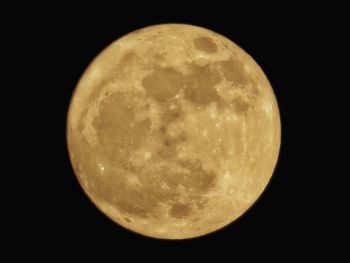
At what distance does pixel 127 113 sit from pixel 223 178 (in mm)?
1404

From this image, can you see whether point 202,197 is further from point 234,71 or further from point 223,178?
point 234,71

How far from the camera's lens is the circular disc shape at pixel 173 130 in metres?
5.11

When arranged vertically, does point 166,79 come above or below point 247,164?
above

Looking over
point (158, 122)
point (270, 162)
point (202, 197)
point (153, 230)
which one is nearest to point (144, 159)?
point (158, 122)

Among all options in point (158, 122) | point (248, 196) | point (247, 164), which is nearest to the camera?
point (158, 122)

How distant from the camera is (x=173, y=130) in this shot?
16.6ft

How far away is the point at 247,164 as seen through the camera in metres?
5.45

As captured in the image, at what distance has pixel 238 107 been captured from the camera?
5.34 m

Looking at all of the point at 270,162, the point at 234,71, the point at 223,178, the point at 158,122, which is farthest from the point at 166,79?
the point at 270,162

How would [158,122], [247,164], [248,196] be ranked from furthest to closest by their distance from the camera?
[248,196] → [247,164] → [158,122]

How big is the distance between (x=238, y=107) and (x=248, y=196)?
A: 1.26m

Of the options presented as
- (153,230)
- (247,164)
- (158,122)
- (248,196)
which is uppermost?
(158,122)

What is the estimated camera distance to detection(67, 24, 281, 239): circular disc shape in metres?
5.11

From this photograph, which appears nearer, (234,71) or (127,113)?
(127,113)
